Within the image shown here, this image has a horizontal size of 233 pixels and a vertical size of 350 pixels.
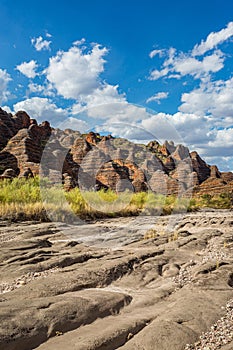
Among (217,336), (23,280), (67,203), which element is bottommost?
(217,336)

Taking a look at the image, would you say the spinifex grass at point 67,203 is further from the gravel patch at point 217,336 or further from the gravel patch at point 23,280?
the gravel patch at point 217,336

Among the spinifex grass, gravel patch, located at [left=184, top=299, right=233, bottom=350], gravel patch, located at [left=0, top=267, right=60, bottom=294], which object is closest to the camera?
gravel patch, located at [left=184, top=299, right=233, bottom=350]

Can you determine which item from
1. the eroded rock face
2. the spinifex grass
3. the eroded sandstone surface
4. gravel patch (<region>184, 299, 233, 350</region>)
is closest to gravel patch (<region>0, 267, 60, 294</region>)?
the eroded sandstone surface

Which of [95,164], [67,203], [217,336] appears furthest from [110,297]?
[95,164]

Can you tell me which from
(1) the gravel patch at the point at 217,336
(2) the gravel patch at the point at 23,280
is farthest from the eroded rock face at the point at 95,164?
(1) the gravel patch at the point at 217,336

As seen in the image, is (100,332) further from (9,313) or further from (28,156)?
(28,156)

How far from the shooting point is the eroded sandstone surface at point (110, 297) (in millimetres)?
3404

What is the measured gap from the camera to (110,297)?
4539 mm

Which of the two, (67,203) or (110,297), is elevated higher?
(67,203)

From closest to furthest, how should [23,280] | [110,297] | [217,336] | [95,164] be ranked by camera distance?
[217,336]
[110,297]
[23,280]
[95,164]

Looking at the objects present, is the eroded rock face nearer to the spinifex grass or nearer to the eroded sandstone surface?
the spinifex grass

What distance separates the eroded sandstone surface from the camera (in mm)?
3404

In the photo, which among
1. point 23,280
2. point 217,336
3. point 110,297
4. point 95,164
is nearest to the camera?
point 217,336

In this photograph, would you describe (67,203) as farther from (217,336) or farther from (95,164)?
(95,164)
